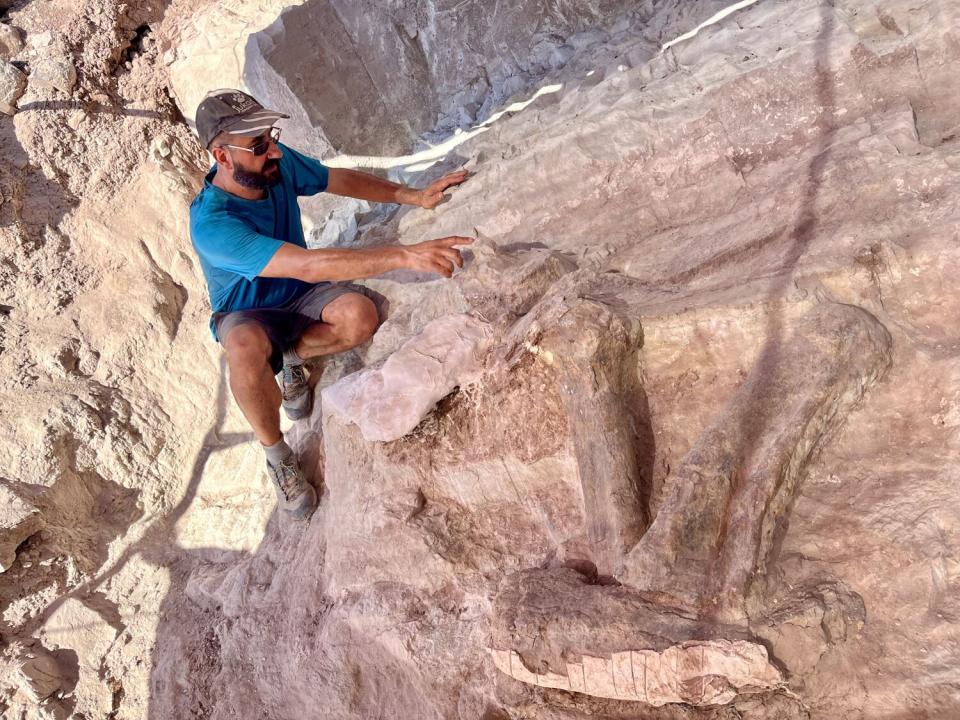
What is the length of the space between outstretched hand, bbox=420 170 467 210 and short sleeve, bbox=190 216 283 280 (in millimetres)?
993

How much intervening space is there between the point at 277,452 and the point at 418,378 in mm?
1000

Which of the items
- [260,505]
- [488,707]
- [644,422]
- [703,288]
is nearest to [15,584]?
[260,505]

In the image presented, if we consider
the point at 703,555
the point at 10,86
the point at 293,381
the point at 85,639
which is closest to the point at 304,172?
the point at 293,381

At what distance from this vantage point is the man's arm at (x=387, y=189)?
346cm

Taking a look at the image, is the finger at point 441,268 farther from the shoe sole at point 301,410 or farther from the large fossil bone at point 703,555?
the shoe sole at point 301,410

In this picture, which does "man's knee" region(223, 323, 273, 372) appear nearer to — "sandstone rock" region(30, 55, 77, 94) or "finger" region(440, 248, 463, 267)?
"finger" region(440, 248, 463, 267)

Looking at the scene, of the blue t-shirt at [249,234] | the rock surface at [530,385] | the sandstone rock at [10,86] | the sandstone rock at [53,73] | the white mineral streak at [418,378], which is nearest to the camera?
the rock surface at [530,385]

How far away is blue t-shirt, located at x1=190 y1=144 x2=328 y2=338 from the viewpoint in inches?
108

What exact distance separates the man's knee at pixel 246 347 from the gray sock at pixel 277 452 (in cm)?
39

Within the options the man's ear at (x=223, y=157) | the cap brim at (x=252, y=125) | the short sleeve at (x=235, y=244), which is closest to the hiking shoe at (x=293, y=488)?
the short sleeve at (x=235, y=244)

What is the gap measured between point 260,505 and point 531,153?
239 centimetres

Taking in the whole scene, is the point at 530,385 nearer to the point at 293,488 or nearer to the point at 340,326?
the point at 340,326

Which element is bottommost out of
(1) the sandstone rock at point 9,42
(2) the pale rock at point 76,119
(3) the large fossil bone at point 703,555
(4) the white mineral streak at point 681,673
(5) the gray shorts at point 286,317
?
(4) the white mineral streak at point 681,673

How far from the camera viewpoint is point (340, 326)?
10.6 feet
